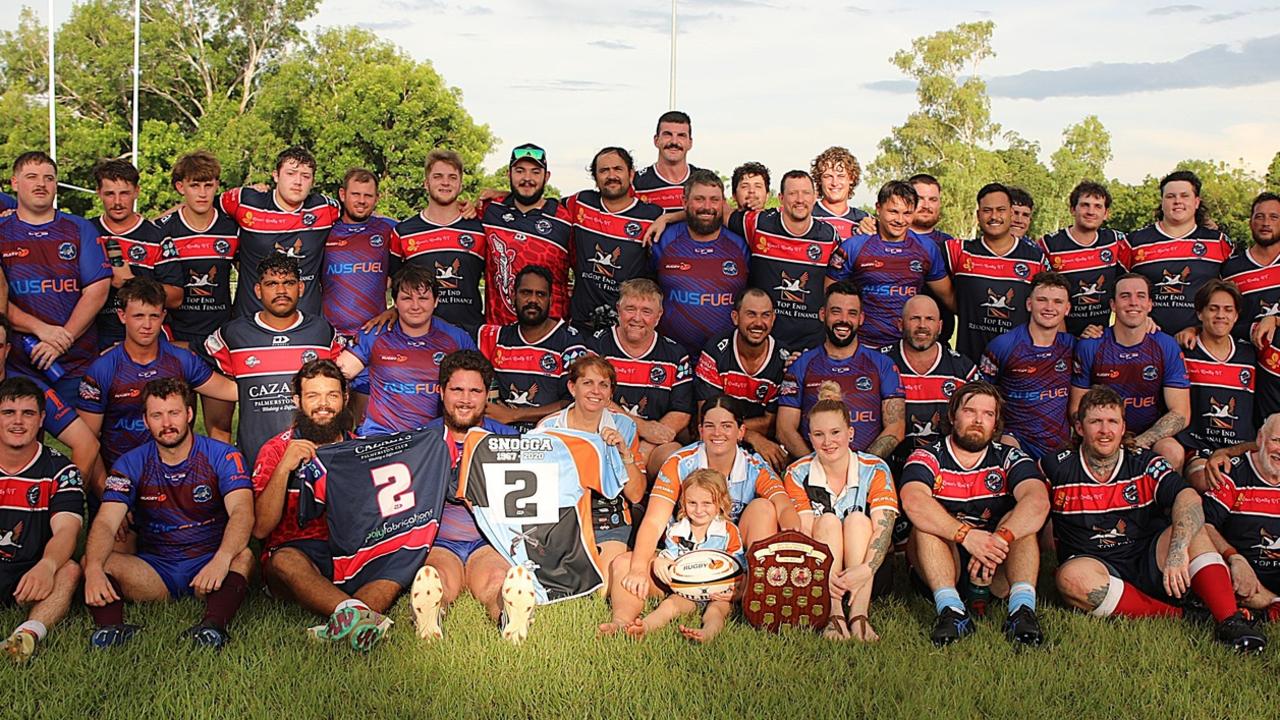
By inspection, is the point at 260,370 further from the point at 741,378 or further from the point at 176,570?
the point at 741,378

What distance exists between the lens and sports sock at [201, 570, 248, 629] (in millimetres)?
5375

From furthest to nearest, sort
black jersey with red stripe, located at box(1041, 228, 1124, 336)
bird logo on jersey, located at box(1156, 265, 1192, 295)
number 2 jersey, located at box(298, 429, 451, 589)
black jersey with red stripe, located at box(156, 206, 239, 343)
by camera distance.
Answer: black jersey with red stripe, located at box(1041, 228, 1124, 336)
bird logo on jersey, located at box(1156, 265, 1192, 295)
black jersey with red stripe, located at box(156, 206, 239, 343)
number 2 jersey, located at box(298, 429, 451, 589)

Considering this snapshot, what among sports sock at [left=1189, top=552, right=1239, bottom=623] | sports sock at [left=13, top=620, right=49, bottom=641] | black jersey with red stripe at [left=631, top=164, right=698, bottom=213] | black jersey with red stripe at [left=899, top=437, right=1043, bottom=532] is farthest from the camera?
black jersey with red stripe at [left=631, top=164, right=698, bottom=213]

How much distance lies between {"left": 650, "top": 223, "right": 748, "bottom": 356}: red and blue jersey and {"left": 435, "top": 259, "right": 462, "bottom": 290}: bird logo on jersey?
4.95ft

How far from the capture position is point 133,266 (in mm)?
7637

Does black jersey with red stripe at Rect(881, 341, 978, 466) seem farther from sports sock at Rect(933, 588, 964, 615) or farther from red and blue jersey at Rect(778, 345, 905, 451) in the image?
sports sock at Rect(933, 588, 964, 615)

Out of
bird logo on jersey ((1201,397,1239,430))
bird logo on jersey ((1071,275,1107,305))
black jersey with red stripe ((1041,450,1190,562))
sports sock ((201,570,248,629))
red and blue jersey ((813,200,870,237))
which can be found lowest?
sports sock ((201,570,248,629))

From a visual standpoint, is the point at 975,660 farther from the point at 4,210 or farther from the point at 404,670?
the point at 4,210

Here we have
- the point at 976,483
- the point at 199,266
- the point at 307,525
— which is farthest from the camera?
the point at 199,266

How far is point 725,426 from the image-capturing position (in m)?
6.17

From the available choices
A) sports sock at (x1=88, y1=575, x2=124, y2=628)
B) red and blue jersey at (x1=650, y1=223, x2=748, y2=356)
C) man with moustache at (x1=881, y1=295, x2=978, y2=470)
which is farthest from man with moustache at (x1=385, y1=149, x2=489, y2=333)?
sports sock at (x1=88, y1=575, x2=124, y2=628)

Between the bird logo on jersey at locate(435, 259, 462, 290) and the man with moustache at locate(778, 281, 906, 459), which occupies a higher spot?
the bird logo on jersey at locate(435, 259, 462, 290)

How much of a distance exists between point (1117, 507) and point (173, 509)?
5146mm

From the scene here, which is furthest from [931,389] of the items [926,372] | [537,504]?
[537,504]
